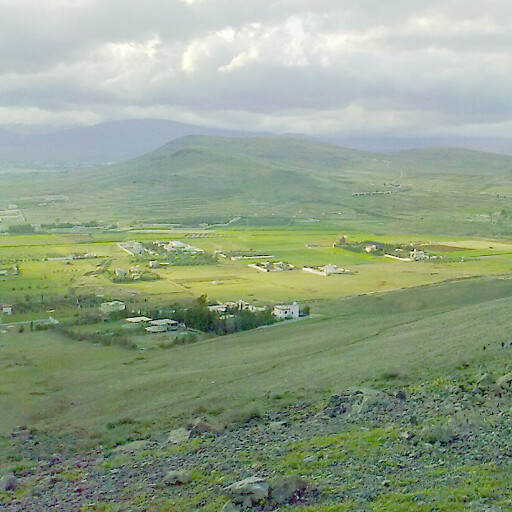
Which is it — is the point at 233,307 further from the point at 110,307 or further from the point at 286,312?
the point at 110,307

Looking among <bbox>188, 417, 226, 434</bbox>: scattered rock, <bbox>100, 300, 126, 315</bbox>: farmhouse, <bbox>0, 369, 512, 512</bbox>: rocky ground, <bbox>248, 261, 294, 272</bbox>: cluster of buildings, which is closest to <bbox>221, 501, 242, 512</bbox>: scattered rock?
<bbox>0, 369, 512, 512</bbox>: rocky ground

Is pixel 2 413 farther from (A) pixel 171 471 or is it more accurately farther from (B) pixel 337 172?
(B) pixel 337 172

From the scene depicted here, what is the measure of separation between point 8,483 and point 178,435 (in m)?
3.46

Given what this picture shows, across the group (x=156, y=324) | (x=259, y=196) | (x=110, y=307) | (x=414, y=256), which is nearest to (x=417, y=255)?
(x=414, y=256)

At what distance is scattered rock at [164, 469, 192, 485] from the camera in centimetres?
1205

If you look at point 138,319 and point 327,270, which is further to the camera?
point 327,270

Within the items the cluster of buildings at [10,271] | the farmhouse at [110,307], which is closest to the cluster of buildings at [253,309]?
the farmhouse at [110,307]

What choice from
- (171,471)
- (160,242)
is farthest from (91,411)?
(160,242)

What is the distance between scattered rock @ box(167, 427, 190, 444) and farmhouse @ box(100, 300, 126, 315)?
23060 millimetres

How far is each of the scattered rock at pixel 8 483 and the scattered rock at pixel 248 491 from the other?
4247 millimetres

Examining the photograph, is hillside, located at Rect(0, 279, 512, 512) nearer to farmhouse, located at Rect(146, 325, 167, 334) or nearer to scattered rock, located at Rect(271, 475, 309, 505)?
scattered rock, located at Rect(271, 475, 309, 505)

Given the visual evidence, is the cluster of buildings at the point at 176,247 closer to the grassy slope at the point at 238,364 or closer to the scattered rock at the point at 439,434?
the grassy slope at the point at 238,364

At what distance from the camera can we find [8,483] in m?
13.0

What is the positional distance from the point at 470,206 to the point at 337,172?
81843 mm
